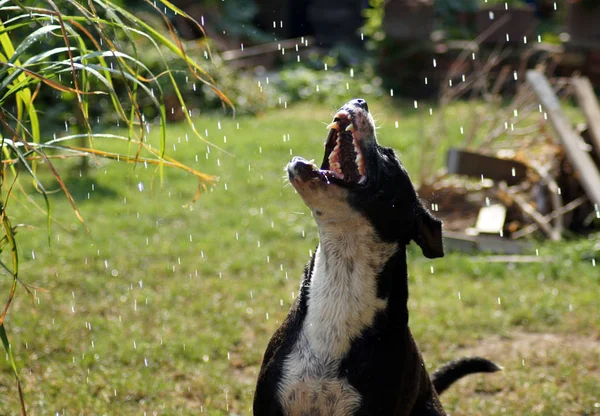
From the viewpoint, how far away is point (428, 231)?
9.10 ft

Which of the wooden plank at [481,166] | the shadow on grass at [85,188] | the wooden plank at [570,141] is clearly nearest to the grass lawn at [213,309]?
the shadow on grass at [85,188]

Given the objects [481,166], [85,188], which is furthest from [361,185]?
[85,188]

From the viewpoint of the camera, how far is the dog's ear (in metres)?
2.77

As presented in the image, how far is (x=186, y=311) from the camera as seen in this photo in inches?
199

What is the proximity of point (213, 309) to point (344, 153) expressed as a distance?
2592 millimetres

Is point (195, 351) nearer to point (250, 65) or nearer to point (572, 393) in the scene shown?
point (572, 393)

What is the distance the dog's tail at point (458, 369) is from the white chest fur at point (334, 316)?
2.84 ft

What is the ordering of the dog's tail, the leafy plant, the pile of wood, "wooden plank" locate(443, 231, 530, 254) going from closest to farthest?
the leafy plant < the dog's tail < "wooden plank" locate(443, 231, 530, 254) < the pile of wood

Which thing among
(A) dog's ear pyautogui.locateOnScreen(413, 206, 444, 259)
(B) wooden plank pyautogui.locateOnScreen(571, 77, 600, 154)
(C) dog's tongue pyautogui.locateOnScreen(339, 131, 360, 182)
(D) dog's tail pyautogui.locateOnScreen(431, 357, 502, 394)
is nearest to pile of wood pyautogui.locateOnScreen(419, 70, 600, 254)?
(B) wooden plank pyautogui.locateOnScreen(571, 77, 600, 154)

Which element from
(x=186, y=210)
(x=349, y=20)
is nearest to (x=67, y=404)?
(x=186, y=210)

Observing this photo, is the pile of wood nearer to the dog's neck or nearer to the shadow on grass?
the shadow on grass

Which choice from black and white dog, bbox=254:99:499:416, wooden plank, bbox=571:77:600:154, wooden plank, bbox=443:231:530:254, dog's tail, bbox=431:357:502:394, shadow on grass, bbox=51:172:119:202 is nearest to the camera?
black and white dog, bbox=254:99:499:416

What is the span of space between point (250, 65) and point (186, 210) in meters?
6.31

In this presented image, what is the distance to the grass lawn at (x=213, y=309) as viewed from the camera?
4.00 m
